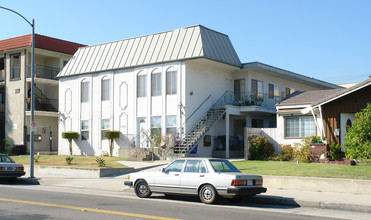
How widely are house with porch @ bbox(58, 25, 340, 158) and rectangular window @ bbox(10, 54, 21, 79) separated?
4546 mm

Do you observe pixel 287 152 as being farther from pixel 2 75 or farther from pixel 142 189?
pixel 2 75

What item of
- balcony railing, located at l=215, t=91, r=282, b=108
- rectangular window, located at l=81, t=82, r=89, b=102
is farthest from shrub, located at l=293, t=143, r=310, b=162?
rectangular window, located at l=81, t=82, r=89, b=102

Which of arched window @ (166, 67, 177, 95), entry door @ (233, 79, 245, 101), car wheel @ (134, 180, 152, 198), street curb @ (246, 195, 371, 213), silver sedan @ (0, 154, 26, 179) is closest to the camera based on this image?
street curb @ (246, 195, 371, 213)

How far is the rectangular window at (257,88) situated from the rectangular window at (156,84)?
7436 millimetres

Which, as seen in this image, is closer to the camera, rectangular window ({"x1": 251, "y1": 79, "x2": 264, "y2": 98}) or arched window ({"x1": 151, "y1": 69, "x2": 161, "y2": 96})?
arched window ({"x1": 151, "y1": 69, "x2": 161, "y2": 96})

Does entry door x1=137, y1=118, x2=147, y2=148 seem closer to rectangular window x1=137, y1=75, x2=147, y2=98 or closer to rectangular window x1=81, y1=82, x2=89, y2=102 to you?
rectangular window x1=137, y1=75, x2=147, y2=98

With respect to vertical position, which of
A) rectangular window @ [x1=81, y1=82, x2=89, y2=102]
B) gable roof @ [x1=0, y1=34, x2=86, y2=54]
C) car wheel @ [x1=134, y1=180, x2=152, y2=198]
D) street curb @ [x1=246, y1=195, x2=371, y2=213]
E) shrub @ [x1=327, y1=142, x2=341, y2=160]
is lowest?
street curb @ [x1=246, y1=195, x2=371, y2=213]

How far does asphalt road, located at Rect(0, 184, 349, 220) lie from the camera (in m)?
10.9

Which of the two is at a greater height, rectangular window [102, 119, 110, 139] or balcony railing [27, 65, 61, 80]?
balcony railing [27, 65, 61, 80]

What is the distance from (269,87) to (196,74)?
317 inches

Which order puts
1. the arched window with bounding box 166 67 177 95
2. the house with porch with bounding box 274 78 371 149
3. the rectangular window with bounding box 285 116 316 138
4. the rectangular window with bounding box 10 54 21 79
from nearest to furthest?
the house with porch with bounding box 274 78 371 149 → the rectangular window with bounding box 285 116 316 138 → the arched window with bounding box 166 67 177 95 → the rectangular window with bounding box 10 54 21 79

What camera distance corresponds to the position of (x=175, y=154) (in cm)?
2717

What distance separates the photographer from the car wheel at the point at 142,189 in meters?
15.0

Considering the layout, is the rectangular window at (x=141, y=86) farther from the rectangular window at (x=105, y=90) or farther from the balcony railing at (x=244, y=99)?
the balcony railing at (x=244, y=99)
